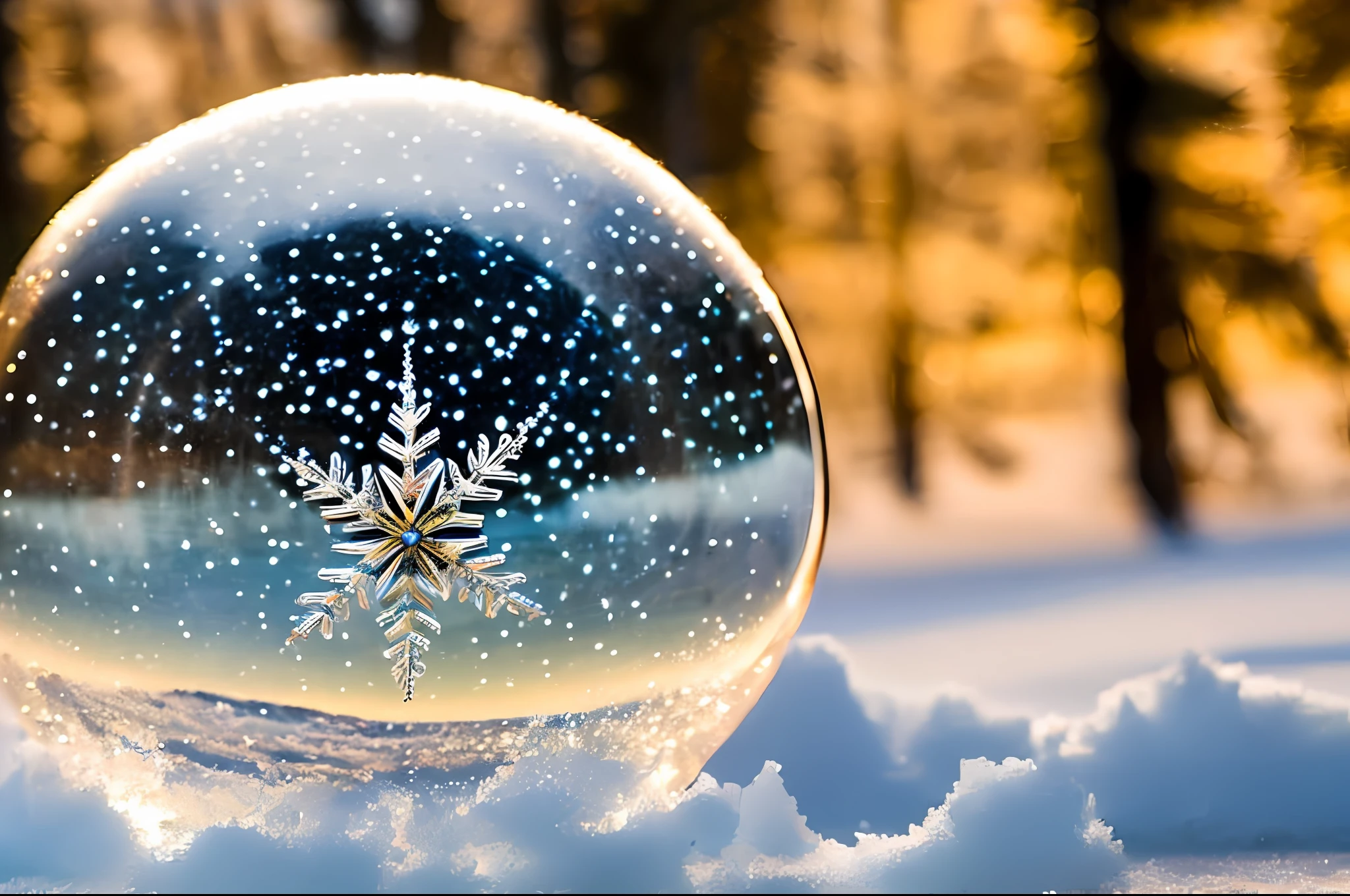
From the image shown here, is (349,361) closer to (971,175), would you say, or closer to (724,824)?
(724,824)

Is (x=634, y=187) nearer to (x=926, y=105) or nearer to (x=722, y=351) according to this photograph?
(x=722, y=351)

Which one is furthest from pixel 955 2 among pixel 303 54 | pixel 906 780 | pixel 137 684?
pixel 137 684

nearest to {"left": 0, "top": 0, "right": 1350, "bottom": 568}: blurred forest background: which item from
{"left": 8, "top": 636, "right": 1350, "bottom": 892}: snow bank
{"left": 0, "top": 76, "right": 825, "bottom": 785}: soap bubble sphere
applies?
{"left": 8, "top": 636, "right": 1350, "bottom": 892}: snow bank

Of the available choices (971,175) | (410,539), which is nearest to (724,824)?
(410,539)

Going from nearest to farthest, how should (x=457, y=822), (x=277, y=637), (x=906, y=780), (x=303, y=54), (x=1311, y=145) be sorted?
(x=277, y=637), (x=457, y=822), (x=906, y=780), (x=1311, y=145), (x=303, y=54)

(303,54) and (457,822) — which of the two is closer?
(457,822)
